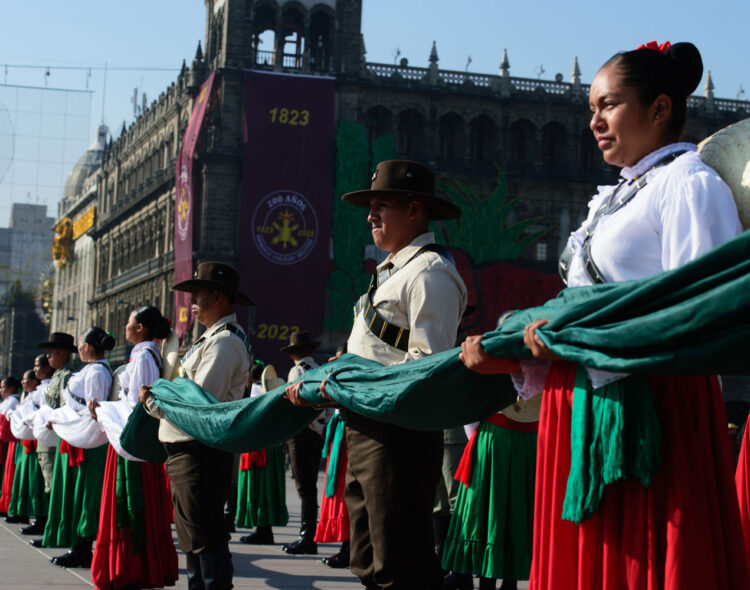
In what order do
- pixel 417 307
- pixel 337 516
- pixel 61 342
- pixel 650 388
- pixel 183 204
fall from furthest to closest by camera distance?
pixel 183 204, pixel 61 342, pixel 337 516, pixel 417 307, pixel 650 388

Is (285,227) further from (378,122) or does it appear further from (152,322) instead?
(152,322)

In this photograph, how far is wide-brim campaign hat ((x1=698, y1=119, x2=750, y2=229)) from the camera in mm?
2900

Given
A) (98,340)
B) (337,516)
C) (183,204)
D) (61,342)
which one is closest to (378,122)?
(183,204)

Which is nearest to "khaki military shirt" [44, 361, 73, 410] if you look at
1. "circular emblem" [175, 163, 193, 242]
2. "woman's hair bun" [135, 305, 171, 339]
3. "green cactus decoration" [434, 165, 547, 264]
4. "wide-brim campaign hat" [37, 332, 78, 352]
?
"wide-brim campaign hat" [37, 332, 78, 352]

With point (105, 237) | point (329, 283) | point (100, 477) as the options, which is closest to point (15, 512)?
point (100, 477)

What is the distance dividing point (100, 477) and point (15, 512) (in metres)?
3.92

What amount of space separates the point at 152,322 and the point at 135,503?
1.16m

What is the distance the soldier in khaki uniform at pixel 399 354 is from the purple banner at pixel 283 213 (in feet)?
107

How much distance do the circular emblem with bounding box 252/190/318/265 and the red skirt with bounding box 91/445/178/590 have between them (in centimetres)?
3023

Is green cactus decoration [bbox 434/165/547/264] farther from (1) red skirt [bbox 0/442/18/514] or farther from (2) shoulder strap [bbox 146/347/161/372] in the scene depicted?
(2) shoulder strap [bbox 146/347/161/372]

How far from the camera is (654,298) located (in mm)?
2701

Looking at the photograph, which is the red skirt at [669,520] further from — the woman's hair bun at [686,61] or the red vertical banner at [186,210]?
the red vertical banner at [186,210]

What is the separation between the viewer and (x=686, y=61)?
3098mm

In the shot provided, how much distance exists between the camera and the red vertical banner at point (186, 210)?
39.0m
